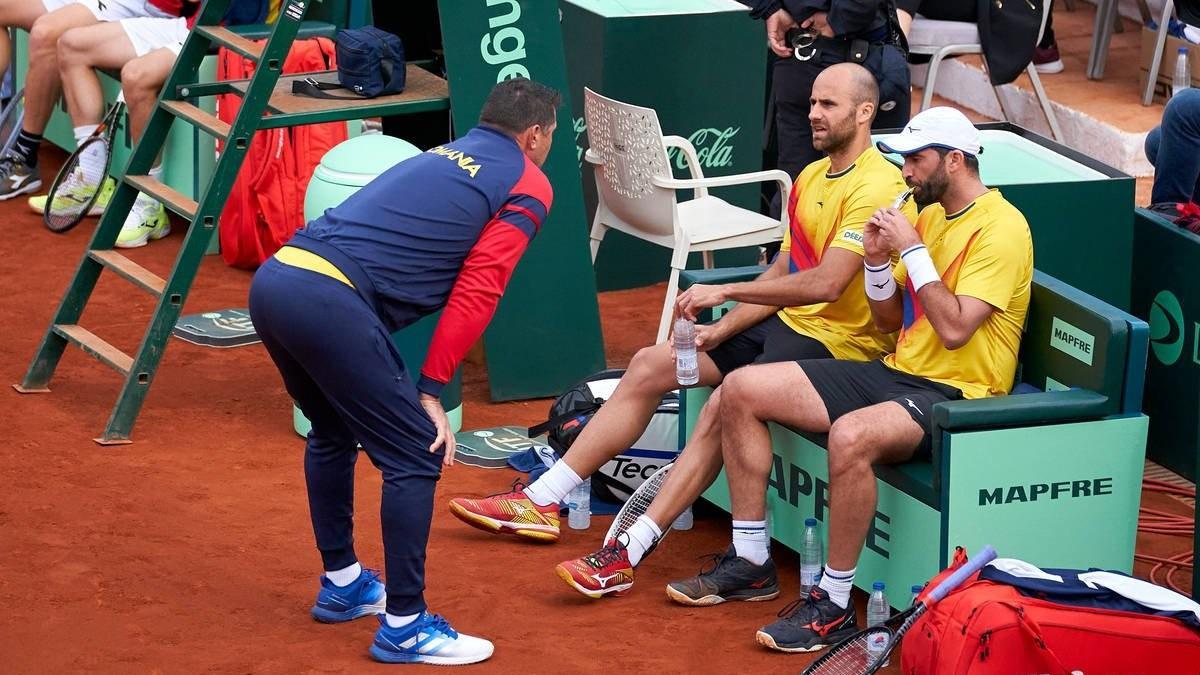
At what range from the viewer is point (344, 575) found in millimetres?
5402

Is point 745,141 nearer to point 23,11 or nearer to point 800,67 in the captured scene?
point 800,67

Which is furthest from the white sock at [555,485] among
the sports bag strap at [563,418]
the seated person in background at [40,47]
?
the seated person in background at [40,47]

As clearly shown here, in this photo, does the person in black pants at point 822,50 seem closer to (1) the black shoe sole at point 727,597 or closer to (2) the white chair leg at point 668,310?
(2) the white chair leg at point 668,310

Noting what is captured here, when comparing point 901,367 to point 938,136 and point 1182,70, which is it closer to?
point 938,136

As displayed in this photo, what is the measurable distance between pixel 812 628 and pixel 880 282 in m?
1.10

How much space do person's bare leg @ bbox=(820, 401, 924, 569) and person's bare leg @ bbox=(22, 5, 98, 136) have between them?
622 centimetres

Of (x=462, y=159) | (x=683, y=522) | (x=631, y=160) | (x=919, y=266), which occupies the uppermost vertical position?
(x=462, y=159)

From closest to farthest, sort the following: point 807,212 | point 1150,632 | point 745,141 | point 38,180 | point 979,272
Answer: point 1150,632 → point 979,272 → point 807,212 → point 745,141 → point 38,180

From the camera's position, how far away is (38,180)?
10344mm

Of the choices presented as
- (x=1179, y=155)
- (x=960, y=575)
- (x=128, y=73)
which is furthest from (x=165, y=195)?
(x=1179, y=155)

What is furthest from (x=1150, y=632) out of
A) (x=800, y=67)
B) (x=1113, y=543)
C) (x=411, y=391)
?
(x=800, y=67)

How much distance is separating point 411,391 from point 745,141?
446 centimetres

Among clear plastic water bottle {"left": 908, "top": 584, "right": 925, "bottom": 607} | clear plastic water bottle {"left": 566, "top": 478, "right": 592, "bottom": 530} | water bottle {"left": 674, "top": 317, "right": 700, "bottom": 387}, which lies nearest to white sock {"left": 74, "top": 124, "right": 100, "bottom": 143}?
clear plastic water bottle {"left": 566, "top": 478, "right": 592, "bottom": 530}

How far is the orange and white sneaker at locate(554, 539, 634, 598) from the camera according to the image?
5.58 m
